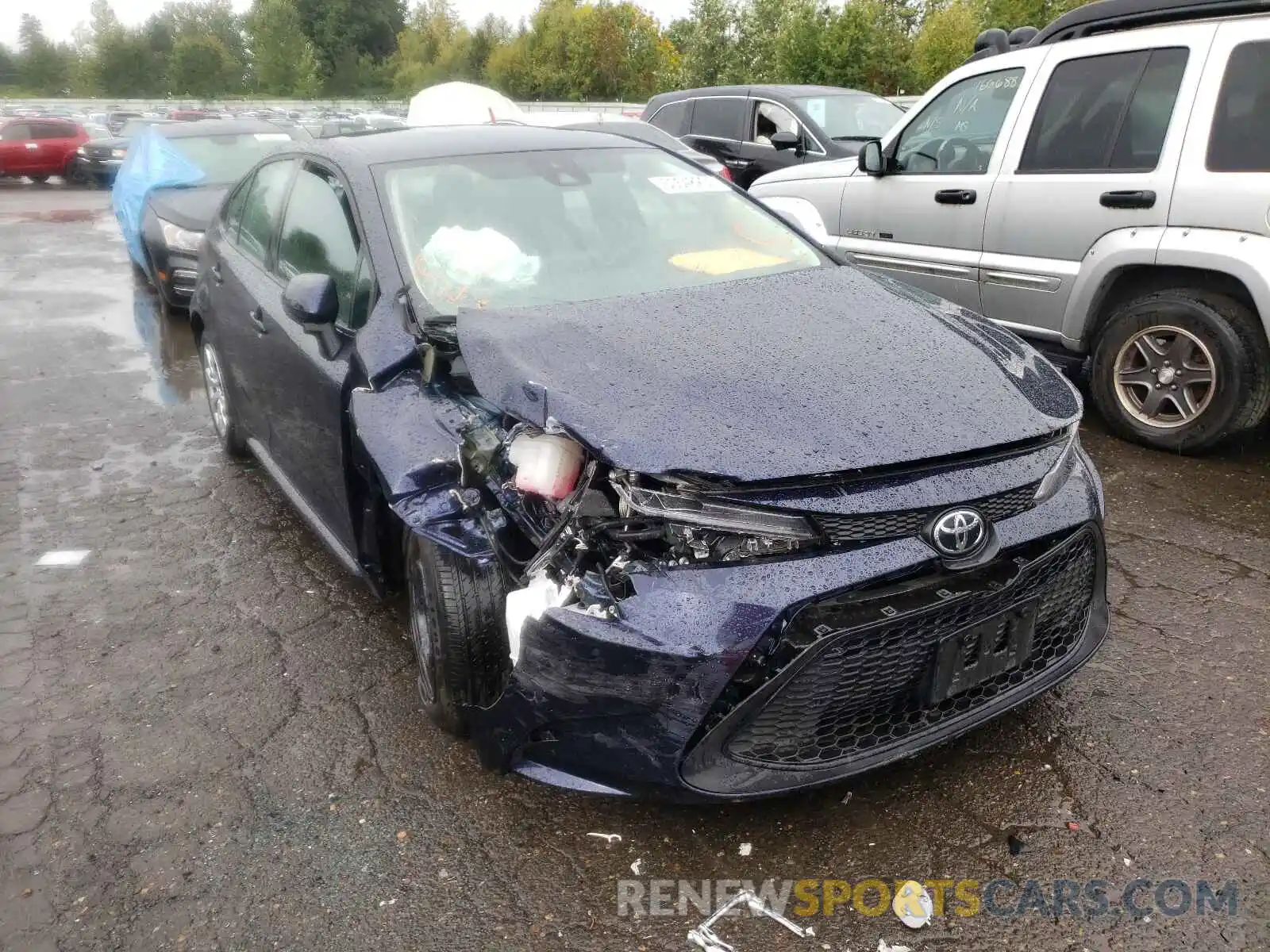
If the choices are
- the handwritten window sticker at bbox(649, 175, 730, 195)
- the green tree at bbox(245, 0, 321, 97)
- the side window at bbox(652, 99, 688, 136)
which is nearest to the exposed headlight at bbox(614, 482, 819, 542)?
the handwritten window sticker at bbox(649, 175, 730, 195)

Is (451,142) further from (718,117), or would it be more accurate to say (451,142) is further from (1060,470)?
(718,117)

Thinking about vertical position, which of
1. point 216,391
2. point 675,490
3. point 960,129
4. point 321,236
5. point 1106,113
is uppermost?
point 1106,113

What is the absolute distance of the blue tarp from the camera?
8.76 metres

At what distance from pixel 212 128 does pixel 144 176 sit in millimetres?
1024

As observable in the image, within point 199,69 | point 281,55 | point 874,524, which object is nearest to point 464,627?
point 874,524

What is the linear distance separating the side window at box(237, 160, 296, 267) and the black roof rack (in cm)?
374

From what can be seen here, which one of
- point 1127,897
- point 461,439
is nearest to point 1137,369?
point 1127,897

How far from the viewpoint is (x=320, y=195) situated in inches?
147

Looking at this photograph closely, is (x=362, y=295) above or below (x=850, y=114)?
above

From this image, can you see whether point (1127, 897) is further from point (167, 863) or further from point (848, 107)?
point (848, 107)

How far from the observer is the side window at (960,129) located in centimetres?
543

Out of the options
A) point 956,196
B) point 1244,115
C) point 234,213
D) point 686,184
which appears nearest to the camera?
point 686,184

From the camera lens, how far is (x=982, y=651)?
242cm

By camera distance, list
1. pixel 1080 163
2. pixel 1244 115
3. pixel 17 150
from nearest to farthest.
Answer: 1. pixel 1244 115
2. pixel 1080 163
3. pixel 17 150
